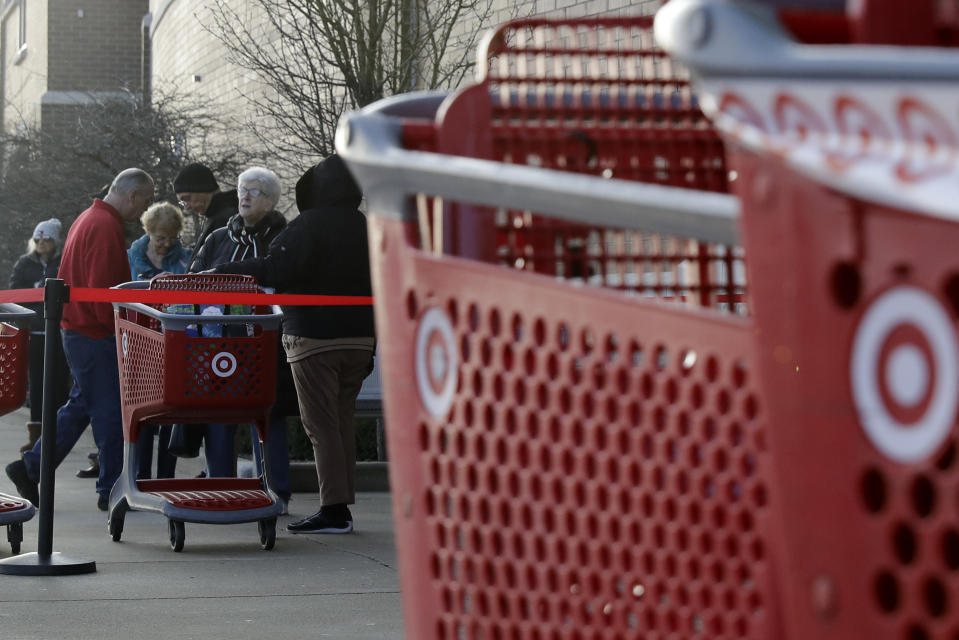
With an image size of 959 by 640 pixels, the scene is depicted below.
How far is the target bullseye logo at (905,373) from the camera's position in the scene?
1488 millimetres

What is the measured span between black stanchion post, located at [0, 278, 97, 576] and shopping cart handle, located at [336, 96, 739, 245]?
4163 millimetres

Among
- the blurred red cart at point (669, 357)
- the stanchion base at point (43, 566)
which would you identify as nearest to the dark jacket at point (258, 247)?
the stanchion base at point (43, 566)

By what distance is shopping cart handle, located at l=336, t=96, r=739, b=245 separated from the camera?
1.79m

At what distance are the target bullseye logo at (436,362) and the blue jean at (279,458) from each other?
659 cm

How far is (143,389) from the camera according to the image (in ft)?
25.3

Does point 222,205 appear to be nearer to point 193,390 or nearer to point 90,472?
point 90,472

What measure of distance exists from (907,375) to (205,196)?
9.36 m

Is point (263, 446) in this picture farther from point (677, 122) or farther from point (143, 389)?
point (677, 122)

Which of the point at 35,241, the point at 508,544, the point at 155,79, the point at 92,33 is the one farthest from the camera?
the point at 92,33

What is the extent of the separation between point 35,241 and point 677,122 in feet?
41.5

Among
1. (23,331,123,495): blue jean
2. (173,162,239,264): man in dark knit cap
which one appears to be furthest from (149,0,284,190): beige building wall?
(23,331,123,495): blue jean

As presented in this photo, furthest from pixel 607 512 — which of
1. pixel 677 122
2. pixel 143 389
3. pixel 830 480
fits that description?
pixel 143 389

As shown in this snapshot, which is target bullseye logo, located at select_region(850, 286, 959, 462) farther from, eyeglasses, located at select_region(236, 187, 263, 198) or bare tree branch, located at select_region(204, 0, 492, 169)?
bare tree branch, located at select_region(204, 0, 492, 169)

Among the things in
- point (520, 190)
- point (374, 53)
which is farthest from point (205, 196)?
point (520, 190)
